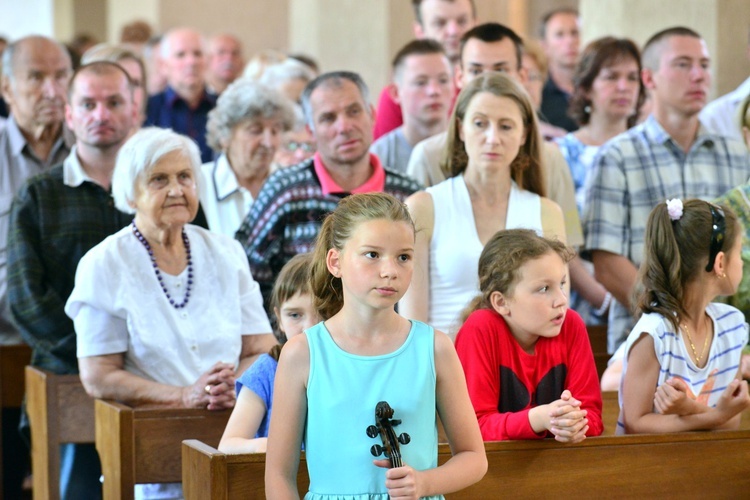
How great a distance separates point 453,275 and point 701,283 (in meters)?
0.85

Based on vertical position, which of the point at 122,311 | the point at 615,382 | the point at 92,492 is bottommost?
the point at 92,492

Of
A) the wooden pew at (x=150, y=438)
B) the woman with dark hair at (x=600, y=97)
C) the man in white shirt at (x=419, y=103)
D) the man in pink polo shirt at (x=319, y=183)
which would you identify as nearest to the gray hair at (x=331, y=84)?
the man in pink polo shirt at (x=319, y=183)

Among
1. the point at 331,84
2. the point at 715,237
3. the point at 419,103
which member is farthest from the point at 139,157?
the point at 419,103

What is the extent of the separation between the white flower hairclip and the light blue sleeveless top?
45.6 inches

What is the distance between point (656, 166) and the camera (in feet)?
17.0

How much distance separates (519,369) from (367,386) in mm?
766

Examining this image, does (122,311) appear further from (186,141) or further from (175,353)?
(186,141)

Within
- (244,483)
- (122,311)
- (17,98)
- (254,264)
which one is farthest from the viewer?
(17,98)

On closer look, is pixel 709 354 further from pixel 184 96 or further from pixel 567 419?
pixel 184 96

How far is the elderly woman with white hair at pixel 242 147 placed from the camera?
5.52 meters

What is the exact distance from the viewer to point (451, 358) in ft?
9.00

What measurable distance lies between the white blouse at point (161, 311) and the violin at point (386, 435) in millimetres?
1447

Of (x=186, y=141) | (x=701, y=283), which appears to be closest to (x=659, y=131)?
(x=701, y=283)

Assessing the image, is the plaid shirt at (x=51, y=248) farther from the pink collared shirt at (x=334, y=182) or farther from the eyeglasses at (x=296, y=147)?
the eyeglasses at (x=296, y=147)
